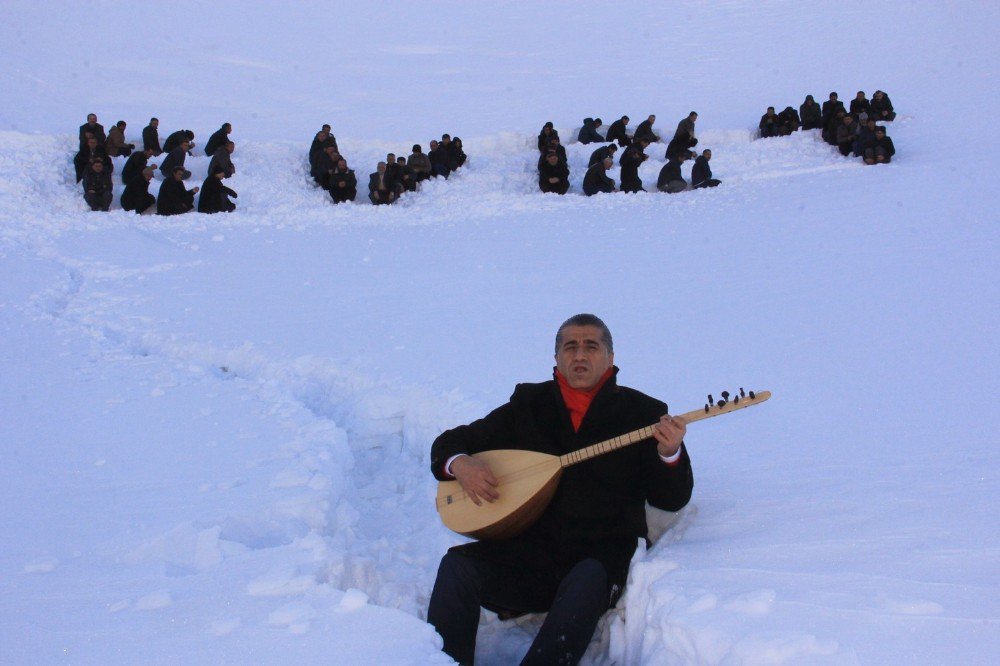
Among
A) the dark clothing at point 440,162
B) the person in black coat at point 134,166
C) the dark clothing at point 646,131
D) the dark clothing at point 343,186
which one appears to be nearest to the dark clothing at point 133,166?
the person in black coat at point 134,166

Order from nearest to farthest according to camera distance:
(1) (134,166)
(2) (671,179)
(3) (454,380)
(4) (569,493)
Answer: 1. (4) (569,493)
2. (3) (454,380)
3. (1) (134,166)
4. (2) (671,179)

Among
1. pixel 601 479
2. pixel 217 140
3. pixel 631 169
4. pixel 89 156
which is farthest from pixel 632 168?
pixel 601 479

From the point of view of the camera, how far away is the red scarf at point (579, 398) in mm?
2961

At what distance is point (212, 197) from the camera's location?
10.3m

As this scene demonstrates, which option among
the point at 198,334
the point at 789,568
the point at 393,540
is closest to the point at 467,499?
the point at 393,540

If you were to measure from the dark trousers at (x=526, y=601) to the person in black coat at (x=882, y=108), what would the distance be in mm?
11797

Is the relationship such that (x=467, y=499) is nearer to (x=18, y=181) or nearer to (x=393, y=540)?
(x=393, y=540)

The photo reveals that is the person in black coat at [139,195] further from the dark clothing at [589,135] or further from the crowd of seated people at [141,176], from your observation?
the dark clothing at [589,135]

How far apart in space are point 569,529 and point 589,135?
1136 centimetres

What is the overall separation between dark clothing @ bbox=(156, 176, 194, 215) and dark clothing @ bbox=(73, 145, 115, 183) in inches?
29.5

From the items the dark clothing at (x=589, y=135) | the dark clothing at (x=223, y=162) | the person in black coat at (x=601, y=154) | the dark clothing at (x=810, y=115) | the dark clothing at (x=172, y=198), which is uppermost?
the dark clothing at (x=810, y=115)

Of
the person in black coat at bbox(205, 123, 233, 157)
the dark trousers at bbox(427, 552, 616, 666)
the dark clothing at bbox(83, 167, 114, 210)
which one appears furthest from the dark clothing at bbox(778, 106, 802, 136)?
the dark trousers at bbox(427, 552, 616, 666)

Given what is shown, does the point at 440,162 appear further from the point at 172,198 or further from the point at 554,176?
the point at 172,198

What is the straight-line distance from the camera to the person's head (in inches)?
116
